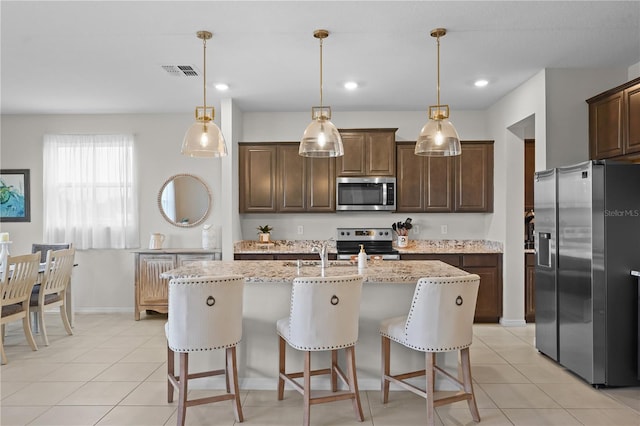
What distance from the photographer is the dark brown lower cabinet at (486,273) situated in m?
5.50

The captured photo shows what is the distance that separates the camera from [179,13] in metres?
3.12

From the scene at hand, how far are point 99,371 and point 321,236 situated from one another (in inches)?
123

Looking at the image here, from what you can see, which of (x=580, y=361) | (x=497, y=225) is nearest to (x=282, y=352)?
(x=580, y=361)

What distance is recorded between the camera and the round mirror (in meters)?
6.21

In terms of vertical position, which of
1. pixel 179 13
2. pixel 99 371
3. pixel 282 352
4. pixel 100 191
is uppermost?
pixel 179 13

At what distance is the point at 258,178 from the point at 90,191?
2.30m

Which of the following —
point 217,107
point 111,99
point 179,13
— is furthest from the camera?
point 217,107

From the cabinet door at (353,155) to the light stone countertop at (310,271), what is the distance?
2171 mm

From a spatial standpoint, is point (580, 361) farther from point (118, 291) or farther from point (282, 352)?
point (118, 291)

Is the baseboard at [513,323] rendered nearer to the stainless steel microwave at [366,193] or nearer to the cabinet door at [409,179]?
the cabinet door at [409,179]

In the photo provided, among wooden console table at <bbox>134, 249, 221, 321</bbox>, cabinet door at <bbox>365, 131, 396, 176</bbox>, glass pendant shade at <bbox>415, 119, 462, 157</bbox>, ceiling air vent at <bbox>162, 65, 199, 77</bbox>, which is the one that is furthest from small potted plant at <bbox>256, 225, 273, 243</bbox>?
glass pendant shade at <bbox>415, 119, 462, 157</bbox>

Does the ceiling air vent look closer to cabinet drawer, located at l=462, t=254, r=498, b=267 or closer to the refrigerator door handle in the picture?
the refrigerator door handle

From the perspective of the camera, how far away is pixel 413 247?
590 centimetres

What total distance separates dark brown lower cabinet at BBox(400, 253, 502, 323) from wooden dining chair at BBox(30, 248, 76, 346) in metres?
4.05
